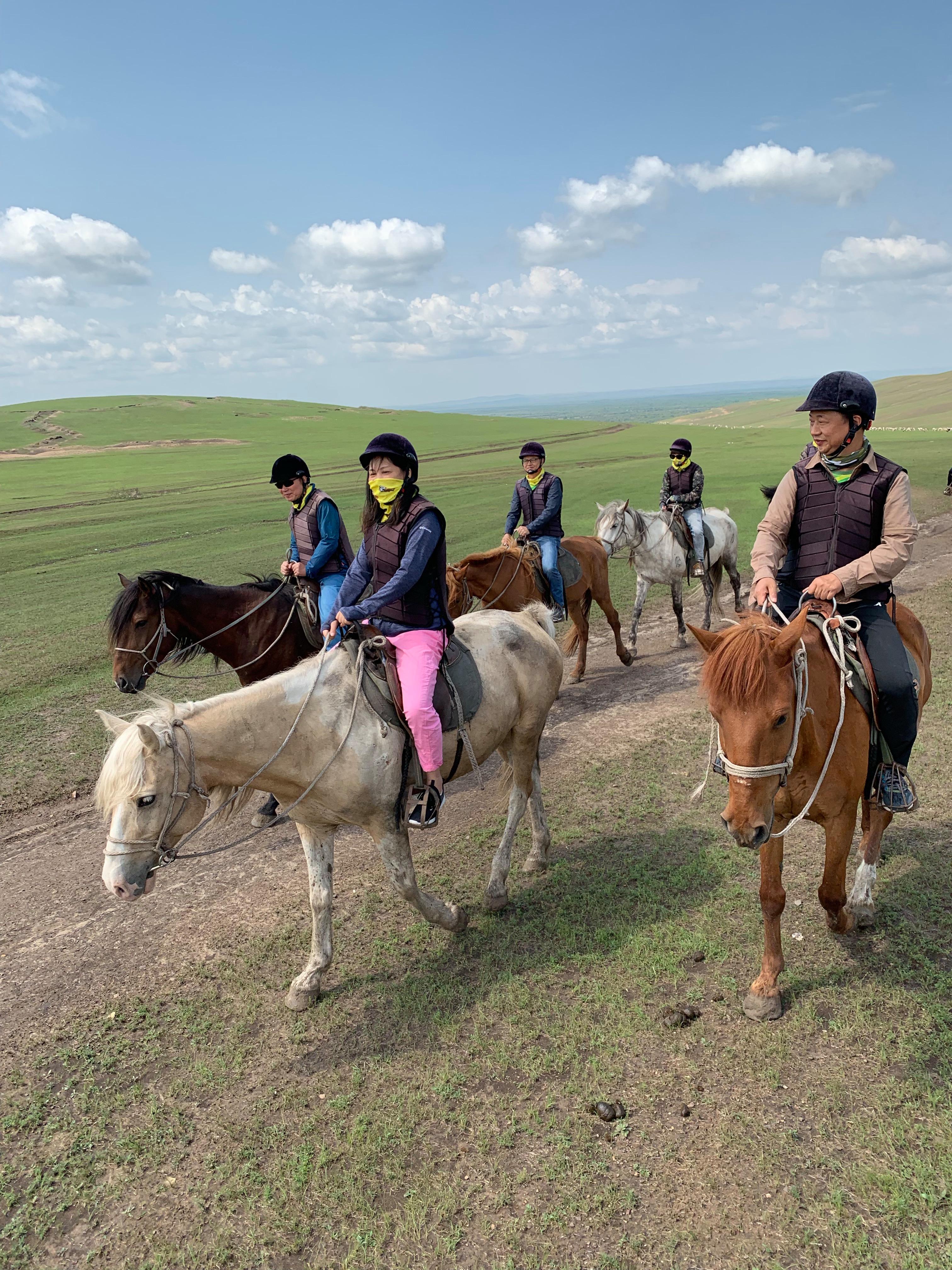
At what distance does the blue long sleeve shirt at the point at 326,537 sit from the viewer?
27.3 feet

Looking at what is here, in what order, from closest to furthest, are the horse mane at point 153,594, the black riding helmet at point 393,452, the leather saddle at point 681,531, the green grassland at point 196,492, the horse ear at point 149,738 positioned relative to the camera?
the horse ear at point 149,738
the black riding helmet at point 393,452
the horse mane at point 153,594
the green grassland at point 196,492
the leather saddle at point 681,531

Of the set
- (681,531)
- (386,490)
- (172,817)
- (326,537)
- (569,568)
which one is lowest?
(172,817)

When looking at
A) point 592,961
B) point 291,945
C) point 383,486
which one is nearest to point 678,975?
point 592,961

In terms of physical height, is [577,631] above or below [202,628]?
below

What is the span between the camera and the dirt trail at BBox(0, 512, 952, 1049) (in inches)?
215

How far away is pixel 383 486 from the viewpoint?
17.3ft

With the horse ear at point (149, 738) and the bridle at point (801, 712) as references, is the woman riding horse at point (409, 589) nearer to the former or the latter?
the horse ear at point (149, 738)

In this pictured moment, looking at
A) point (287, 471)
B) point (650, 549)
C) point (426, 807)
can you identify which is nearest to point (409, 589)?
point (426, 807)

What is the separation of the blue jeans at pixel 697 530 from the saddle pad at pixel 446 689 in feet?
30.7

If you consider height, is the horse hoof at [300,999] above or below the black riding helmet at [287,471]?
below

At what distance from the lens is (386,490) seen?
17.4 ft

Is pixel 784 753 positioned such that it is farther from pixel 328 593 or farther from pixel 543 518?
pixel 543 518

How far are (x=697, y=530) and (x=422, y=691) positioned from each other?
1040 centimetres

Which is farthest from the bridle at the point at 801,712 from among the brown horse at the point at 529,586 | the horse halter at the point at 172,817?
the brown horse at the point at 529,586
